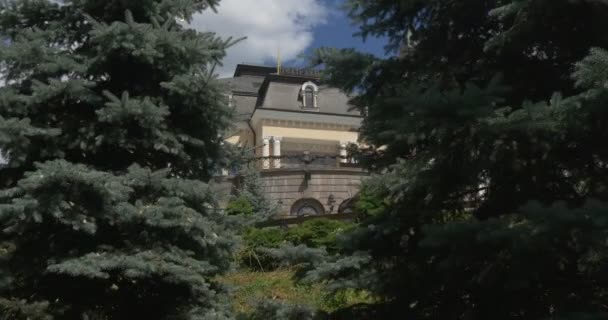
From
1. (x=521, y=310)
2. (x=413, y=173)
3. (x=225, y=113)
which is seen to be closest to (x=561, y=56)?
(x=413, y=173)

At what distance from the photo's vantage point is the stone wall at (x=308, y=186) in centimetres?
2494

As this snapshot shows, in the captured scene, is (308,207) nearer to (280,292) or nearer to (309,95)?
(309,95)

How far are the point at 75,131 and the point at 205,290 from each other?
2.28 meters

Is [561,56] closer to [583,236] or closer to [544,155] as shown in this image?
[544,155]

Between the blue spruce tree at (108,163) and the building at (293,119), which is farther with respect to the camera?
the building at (293,119)

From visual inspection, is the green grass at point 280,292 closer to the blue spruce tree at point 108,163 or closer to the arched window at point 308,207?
the blue spruce tree at point 108,163

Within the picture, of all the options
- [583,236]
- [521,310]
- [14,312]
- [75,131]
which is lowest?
[14,312]

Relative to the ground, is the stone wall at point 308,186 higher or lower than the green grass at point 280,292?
higher

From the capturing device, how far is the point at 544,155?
4496 millimetres

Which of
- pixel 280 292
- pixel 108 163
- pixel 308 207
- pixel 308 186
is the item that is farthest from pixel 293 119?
pixel 108 163

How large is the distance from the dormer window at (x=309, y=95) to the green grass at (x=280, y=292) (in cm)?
2080

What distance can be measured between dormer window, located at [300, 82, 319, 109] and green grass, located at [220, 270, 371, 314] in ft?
68.2

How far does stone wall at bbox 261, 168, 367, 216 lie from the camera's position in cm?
2494

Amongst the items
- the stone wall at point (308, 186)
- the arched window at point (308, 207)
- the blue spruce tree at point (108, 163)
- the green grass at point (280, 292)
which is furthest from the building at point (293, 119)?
the blue spruce tree at point (108, 163)
